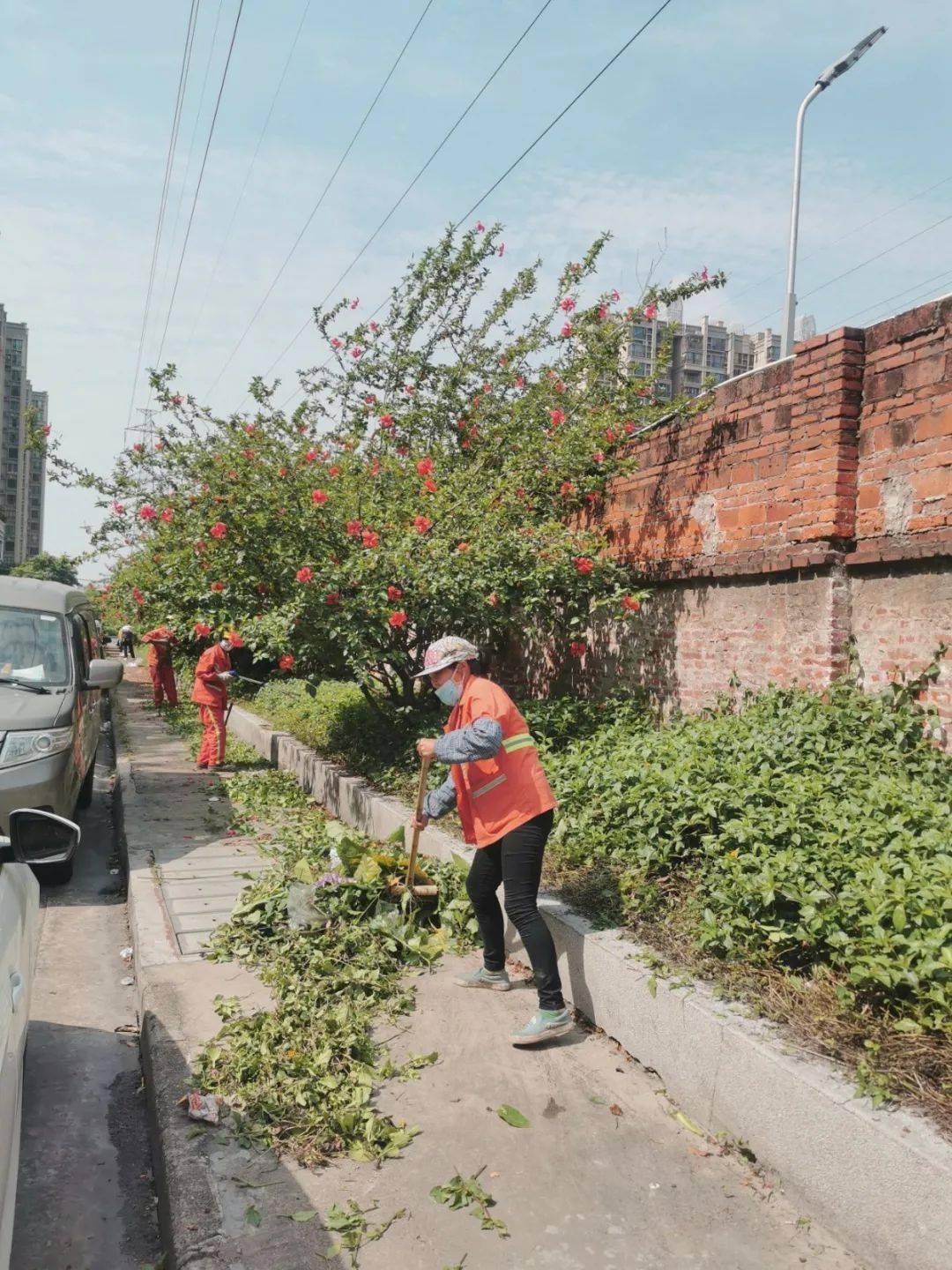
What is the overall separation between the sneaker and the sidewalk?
2.1 inches

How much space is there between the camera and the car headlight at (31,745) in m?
6.20

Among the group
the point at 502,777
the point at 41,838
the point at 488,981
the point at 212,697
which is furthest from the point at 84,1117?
the point at 212,697

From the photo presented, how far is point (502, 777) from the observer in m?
4.43

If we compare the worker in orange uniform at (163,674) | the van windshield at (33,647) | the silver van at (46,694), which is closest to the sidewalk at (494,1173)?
the silver van at (46,694)

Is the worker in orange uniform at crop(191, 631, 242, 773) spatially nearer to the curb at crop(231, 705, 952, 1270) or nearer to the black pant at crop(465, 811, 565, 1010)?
the black pant at crop(465, 811, 565, 1010)

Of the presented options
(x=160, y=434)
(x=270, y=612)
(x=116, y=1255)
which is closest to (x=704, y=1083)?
(x=116, y=1255)

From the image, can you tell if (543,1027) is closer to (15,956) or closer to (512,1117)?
(512,1117)

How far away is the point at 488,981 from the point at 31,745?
3565 millimetres

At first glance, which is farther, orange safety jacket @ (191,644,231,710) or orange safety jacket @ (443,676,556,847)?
orange safety jacket @ (191,644,231,710)

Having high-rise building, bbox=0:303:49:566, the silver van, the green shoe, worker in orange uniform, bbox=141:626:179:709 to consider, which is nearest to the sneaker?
the green shoe

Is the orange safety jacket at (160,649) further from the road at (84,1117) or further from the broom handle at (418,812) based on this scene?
the broom handle at (418,812)

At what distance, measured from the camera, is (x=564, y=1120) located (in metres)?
3.63

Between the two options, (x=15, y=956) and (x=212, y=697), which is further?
(x=212, y=697)

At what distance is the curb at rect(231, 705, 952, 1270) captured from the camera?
105 inches
